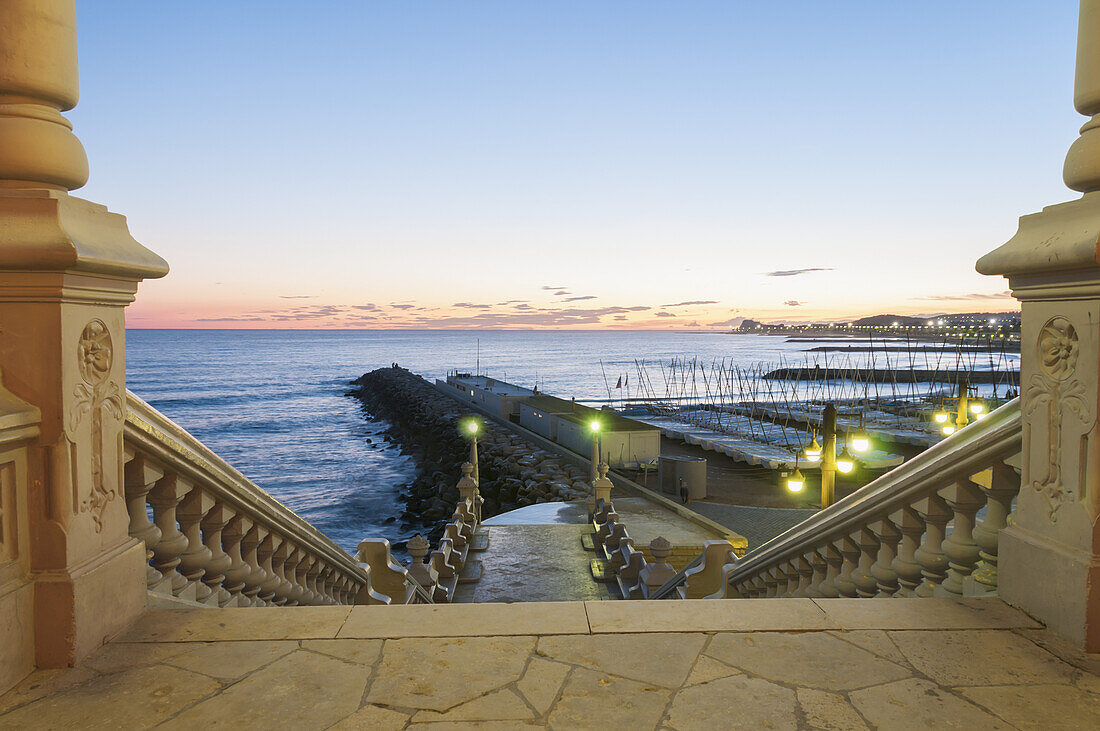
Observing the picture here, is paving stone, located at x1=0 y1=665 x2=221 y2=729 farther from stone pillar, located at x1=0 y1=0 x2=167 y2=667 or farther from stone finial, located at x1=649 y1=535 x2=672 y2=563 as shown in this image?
stone finial, located at x1=649 y1=535 x2=672 y2=563

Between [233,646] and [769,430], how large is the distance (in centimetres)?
4254

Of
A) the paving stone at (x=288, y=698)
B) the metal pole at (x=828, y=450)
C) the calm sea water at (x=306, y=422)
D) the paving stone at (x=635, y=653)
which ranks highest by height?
the paving stone at (x=635, y=653)

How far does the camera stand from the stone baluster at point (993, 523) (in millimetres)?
3553

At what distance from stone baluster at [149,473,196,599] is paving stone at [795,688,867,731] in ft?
10.7

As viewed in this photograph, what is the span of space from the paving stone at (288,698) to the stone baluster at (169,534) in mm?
1163

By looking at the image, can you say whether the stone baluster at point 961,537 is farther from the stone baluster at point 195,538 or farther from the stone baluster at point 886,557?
the stone baluster at point 195,538

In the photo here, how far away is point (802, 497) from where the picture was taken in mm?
25453

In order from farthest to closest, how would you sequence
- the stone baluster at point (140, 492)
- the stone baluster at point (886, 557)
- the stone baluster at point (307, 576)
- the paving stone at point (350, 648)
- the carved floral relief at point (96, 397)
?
the stone baluster at point (307, 576) < the stone baluster at point (886, 557) < the stone baluster at point (140, 492) < the paving stone at point (350, 648) < the carved floral relief at point (96, 397)

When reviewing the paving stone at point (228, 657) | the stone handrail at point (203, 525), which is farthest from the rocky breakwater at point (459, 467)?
the paving stone at point (228, 657)

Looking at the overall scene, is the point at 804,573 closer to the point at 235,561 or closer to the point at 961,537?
the point at 961,537

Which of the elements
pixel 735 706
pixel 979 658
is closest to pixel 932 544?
pixel 979 658

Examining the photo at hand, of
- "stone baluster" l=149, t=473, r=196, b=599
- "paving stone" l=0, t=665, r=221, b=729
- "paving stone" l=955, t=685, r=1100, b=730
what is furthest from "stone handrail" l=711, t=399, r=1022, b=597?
"stone baluster" l=149, t=473, r=196, b=599

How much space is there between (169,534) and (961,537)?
4.41 metres

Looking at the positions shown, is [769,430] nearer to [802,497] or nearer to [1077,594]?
[802,497]
